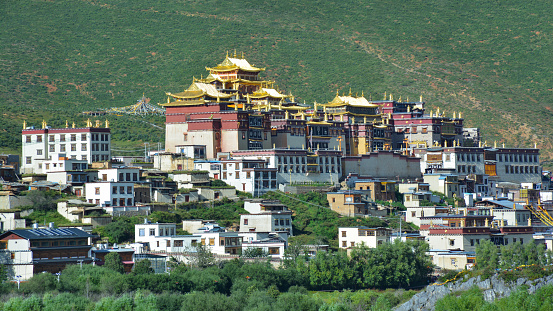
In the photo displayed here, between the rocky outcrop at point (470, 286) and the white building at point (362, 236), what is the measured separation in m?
21.8

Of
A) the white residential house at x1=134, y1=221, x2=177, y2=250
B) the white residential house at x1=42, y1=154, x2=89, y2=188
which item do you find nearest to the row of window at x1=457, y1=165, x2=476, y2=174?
the white residential house at x1=42, y1=154, x2=89, y2=188

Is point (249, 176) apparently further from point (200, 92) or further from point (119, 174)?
point (200, 92)

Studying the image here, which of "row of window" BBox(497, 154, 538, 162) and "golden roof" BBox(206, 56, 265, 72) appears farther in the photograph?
"row of window" BBox(497, 154, 538, 162)

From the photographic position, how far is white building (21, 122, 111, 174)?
130625 millimetres

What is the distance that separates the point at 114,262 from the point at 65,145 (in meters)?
36.8

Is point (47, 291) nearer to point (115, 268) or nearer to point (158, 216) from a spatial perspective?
point (115, 268)

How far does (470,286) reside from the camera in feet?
291

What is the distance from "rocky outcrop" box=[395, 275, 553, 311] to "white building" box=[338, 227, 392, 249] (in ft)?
71.6

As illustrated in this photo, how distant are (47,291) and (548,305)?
3668 centimetres

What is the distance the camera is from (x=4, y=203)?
368 feet

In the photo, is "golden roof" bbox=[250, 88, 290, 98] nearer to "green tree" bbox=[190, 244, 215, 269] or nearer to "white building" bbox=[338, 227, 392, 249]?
"white building" bbox=[338, 227, 392, 249]

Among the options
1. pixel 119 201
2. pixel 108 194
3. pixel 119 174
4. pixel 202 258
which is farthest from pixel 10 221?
pixel 202 258

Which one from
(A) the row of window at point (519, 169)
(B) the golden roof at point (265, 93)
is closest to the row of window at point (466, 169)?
(A) the row of window at point (519, 169)

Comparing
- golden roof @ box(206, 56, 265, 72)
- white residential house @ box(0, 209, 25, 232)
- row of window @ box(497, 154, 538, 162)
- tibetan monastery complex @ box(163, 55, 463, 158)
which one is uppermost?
golden roof @ box(206, 56, 265, 72)
